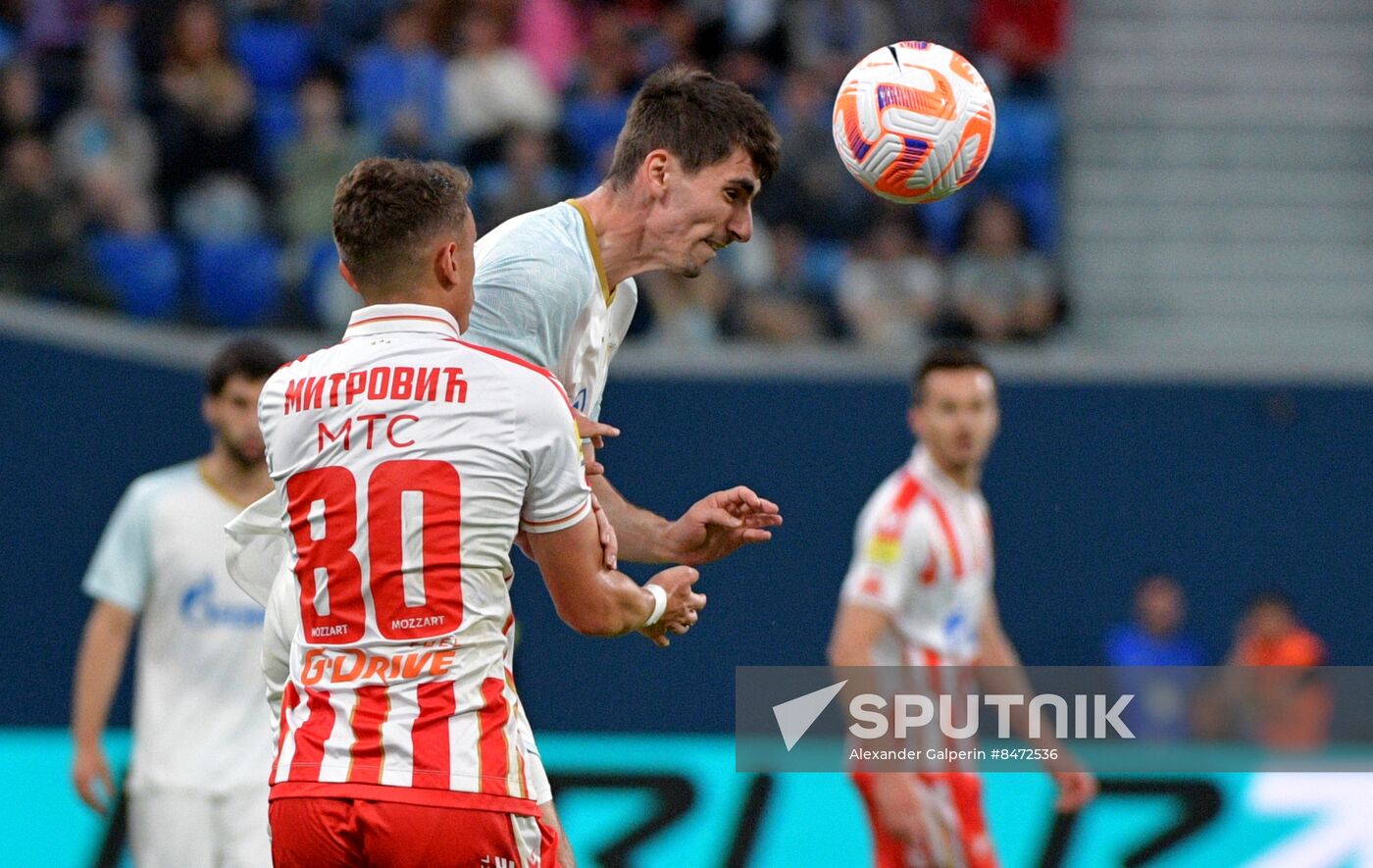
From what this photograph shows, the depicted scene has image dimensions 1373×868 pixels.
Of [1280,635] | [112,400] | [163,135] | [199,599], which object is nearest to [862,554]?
[199,599]

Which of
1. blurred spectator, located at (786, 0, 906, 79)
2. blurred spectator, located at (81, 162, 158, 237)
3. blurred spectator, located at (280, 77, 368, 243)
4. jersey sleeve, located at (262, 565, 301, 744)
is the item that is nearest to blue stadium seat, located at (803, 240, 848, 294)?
blurred spectator, located at (786, 0, 906, 79)

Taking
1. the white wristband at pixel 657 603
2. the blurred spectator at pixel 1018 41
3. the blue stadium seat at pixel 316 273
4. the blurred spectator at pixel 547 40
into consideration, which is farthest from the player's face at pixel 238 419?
the blurred spectator at pixel 1018 41

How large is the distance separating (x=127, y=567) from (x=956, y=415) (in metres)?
3.11

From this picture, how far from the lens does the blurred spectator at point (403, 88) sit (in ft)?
35.2

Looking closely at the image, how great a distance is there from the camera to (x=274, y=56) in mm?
11508

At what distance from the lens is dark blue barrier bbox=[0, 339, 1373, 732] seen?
8922 mm

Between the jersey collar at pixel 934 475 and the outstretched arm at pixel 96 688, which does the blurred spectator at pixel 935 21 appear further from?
the outstretched arm at pixel 96 688

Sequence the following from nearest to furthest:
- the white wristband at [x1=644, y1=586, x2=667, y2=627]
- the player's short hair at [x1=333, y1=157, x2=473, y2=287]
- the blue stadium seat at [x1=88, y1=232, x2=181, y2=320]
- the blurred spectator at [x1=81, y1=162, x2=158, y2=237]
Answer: the player's short hair at [x1=333, y1=157, x2=473, y2=287] → the white wristband at [x1=644, y1=586, x2=667, y2=627] → the blue stadium seat at [x1=88, y1=232, x2=181, y2=320] → the blurred spectator at [x1=81, y1=162, x2=158, y2=237]

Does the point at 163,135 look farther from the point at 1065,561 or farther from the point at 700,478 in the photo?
the point at 1065,561

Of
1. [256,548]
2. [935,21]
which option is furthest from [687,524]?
[935,21]

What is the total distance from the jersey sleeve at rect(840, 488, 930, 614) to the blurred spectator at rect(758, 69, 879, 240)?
4518 mm

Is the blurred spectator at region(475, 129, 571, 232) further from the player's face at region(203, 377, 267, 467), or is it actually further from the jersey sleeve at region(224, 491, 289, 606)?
the jersey sleeve at region(224, 491, 289, 606)

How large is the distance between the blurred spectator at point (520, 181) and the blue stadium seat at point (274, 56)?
1.64 metres

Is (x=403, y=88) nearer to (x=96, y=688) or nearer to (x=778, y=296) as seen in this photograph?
(x=778, y=296)
